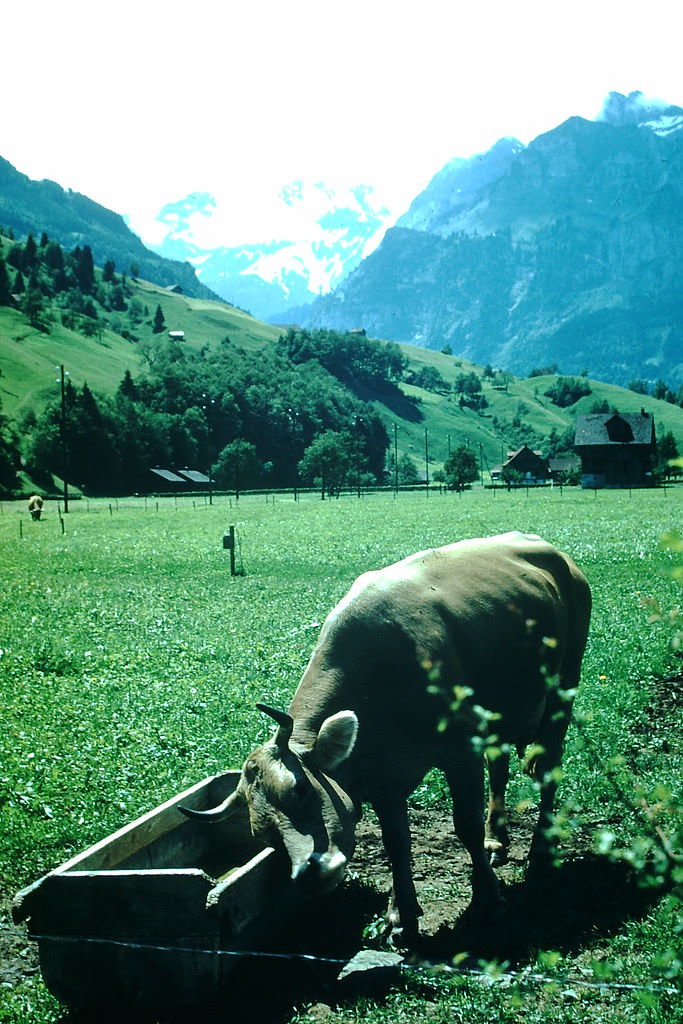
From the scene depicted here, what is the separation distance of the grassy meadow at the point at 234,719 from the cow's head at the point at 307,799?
3.32ft

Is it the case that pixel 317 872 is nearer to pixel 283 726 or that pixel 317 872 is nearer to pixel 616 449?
pixel 283 726

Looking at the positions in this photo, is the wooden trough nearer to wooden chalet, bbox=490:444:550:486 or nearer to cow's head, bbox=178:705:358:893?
cow's head, bbox=178:705:358:893

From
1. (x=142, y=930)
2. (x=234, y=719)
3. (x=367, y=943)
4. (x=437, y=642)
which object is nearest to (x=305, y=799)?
(x=142, y=930)

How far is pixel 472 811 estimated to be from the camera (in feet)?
22.9

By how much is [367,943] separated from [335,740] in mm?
1782

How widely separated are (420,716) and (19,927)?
364cm

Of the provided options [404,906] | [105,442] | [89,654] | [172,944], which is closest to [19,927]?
[172,944]

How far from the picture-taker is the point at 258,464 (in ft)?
459

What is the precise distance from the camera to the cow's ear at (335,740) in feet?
20.4

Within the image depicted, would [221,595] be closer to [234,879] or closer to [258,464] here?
[234,879]

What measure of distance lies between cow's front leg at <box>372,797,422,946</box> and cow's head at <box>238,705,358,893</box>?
0.57 m

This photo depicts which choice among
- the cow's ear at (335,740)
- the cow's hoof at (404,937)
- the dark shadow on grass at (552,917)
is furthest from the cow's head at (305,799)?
the dark shadow on grass at (552,917)

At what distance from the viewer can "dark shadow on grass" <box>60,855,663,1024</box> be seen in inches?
240

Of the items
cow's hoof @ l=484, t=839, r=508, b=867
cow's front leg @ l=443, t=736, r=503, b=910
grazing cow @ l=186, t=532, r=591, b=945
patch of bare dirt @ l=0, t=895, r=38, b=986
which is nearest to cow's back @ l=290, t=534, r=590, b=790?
grazing cow @ l=186, t=532, r=591, b=945
